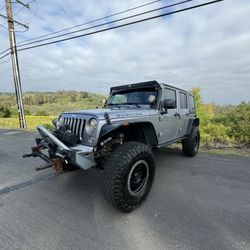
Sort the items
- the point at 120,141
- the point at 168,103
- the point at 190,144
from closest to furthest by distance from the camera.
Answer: the point at 120,141
the point at 168,103
the point at 190,144

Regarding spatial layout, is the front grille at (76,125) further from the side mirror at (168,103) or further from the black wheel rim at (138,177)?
the side mirror at (168,103)

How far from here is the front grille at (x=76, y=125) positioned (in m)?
2.91

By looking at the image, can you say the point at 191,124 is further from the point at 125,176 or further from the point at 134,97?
the point at 125,176

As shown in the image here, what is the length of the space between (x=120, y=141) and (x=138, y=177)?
69 cm

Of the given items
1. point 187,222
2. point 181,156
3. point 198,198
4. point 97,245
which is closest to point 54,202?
point 97,245

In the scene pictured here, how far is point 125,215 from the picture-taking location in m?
2.59

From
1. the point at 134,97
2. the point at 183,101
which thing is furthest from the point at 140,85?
the point at 183,101

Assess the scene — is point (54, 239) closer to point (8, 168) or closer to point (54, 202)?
point (54, 202)

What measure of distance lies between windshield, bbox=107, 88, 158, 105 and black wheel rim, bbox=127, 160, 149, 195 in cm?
146

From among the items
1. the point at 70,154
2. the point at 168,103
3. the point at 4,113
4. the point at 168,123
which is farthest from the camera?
the point at 4,113

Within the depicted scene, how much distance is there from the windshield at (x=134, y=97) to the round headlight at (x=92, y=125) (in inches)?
60.4

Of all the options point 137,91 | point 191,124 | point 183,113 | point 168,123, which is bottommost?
point 191,124

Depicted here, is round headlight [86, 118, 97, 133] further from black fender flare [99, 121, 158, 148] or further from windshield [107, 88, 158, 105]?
windshield [107, 88, 158, 105]

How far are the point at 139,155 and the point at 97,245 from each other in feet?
4.04
